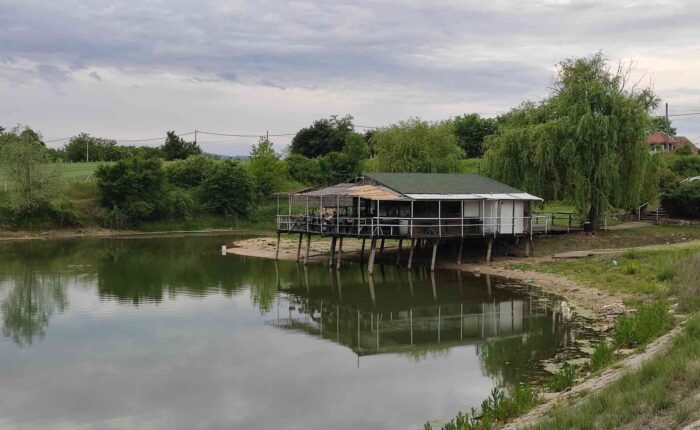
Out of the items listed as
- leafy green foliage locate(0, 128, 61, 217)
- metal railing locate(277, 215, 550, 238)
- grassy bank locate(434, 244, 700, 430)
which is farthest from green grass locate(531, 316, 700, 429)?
leafy green foliage locate(0, 128, 61, 217)

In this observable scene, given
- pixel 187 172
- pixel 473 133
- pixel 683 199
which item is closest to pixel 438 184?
pixel 683 199

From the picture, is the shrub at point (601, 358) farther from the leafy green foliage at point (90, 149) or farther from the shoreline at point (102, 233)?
the leafy green foliage at point (90, 149)

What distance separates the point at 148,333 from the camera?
21641 millimetres

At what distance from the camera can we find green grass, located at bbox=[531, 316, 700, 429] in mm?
9703

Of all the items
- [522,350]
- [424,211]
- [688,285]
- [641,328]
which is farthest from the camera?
[424,211]

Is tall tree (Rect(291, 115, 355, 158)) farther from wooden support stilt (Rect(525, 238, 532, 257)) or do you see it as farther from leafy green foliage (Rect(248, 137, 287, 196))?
wooden support stilt (Rect(525, 238, 532, 257))

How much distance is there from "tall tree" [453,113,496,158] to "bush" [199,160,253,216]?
113ft

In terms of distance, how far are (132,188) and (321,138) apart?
3762 centimetres

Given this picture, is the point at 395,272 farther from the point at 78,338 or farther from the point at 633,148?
the point at 78,338

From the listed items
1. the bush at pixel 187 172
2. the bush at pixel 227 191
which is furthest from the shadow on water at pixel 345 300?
the bush at pixel 187 172

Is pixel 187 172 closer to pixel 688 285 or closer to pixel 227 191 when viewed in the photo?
pixel 227 191

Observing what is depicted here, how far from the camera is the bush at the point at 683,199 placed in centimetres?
4431

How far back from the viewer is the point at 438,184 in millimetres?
37188

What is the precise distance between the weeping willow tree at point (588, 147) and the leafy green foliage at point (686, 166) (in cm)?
2483
